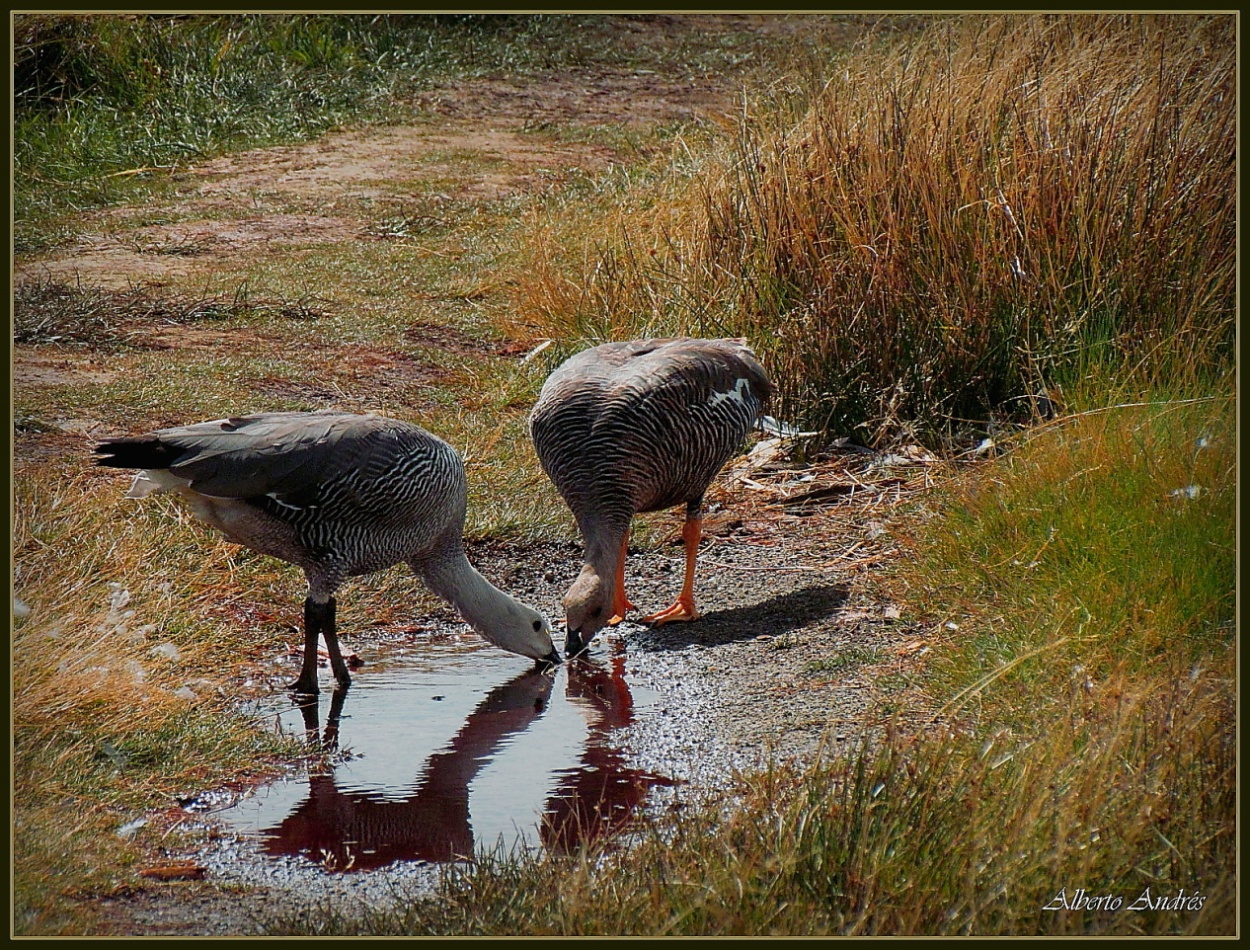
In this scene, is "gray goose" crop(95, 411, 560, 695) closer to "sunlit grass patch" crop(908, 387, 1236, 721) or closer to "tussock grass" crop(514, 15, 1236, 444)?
"sunlit grass patch" crop(908, 387, 1236, 721)

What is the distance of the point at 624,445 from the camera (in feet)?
19.9

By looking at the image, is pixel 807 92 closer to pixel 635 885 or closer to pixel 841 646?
pixel 841 646

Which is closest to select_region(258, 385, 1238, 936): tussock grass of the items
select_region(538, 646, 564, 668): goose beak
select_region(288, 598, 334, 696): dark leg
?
select_region(538, 646, 564, 668): goose beak

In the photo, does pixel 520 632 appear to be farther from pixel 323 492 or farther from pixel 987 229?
pixel 987 229

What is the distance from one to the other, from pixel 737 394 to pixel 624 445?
2.34 feet

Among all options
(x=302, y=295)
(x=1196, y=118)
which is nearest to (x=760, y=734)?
(x=1196, y=118)

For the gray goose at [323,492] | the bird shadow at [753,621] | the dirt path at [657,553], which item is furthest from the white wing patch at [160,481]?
the bird shadow at [753,621]

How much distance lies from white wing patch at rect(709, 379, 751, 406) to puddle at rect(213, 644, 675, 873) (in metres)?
1.22

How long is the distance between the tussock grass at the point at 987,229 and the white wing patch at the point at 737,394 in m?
1.06

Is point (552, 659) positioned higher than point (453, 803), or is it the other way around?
point (453, 803)

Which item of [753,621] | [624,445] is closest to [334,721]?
[624,445]

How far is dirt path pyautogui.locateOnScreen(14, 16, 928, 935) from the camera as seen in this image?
504cm
